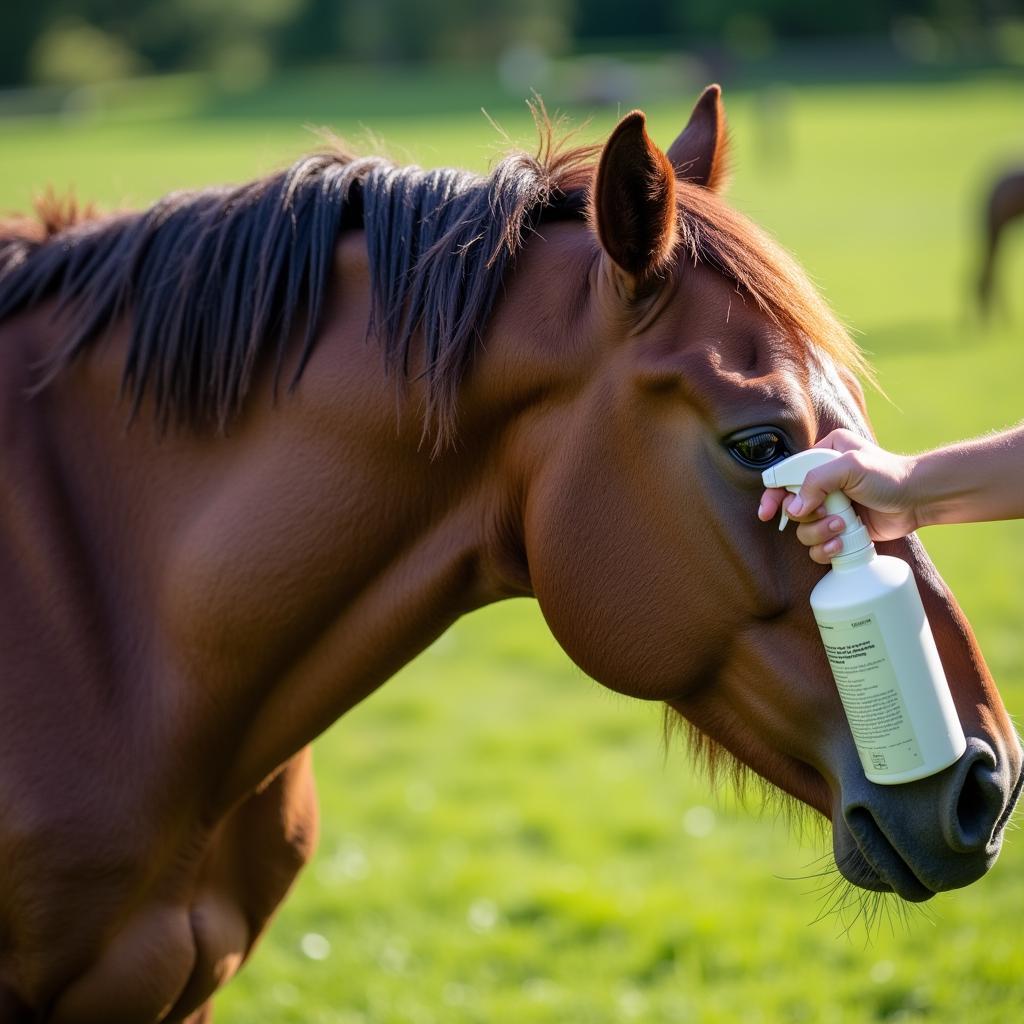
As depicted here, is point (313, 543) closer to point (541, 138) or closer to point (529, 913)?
point (541, 138)

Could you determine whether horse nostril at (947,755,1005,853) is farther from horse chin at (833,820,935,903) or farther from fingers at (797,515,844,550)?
fingers at (797,515,844,550)

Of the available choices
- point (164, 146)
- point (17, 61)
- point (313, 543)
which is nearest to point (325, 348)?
point (313, 543)

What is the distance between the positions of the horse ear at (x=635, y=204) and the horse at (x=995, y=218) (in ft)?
49.7

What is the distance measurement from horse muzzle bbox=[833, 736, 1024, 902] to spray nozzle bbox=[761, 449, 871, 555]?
0.37 metres

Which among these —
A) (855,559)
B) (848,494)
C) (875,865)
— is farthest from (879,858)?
(848,494)

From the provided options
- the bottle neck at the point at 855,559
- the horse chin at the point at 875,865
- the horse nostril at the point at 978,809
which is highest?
the bottle neck at the point at 855,559

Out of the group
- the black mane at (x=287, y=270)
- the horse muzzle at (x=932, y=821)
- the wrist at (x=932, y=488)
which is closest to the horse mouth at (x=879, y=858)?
the horse muzzle at (x=932, y=821)

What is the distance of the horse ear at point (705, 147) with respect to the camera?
235 centimetres

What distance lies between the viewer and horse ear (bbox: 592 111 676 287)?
183cm

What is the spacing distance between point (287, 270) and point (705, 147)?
871mm

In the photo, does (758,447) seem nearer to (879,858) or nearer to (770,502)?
(770,502)

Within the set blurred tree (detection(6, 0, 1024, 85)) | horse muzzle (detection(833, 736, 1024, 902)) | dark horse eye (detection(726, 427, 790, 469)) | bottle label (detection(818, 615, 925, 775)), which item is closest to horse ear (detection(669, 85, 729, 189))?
dark horse eye (detection(726, 427, 790, 469))

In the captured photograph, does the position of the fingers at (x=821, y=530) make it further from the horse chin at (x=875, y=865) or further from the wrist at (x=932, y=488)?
the horse chin at (x=875, y=865)

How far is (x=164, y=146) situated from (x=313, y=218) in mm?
36876
